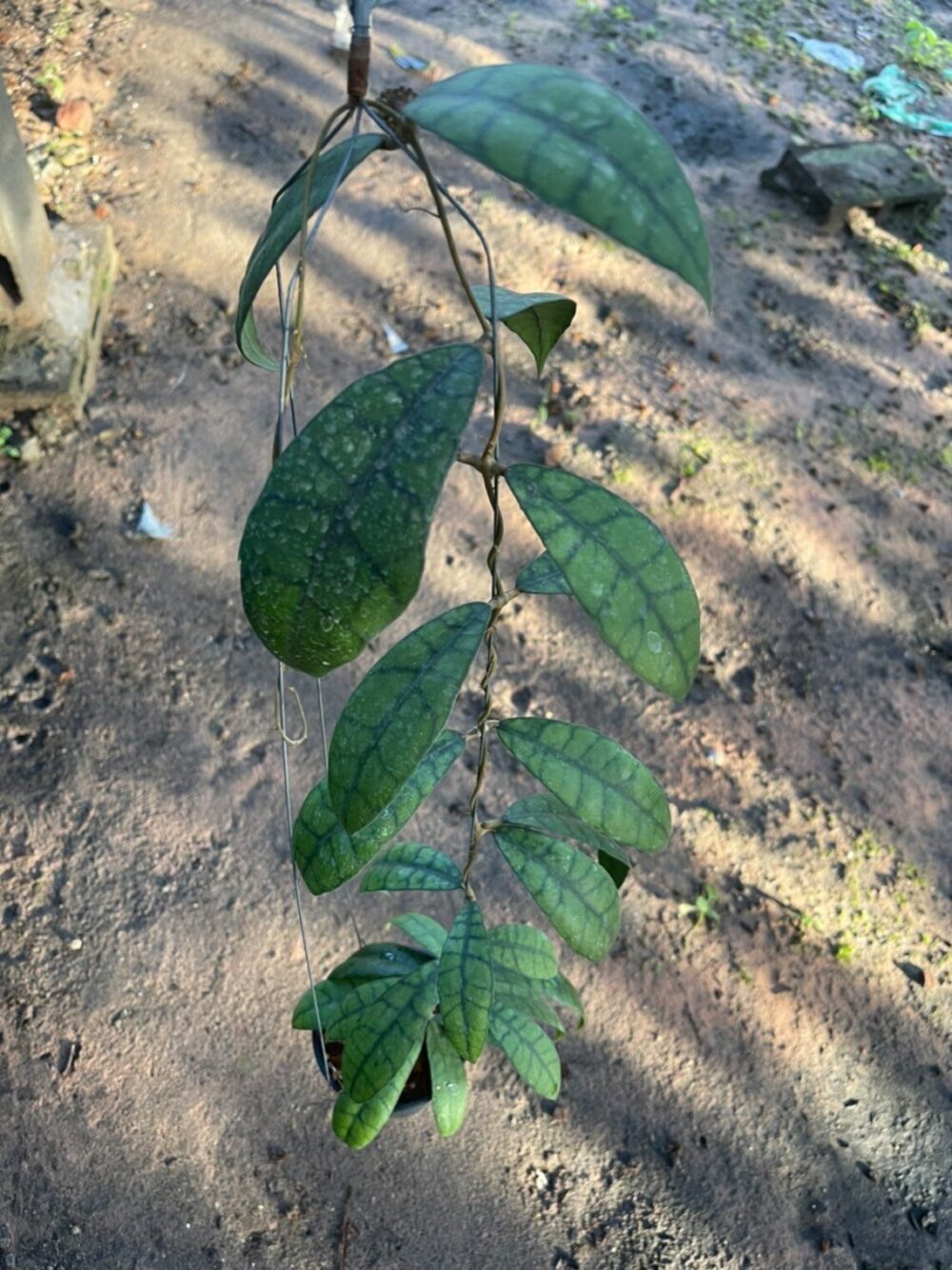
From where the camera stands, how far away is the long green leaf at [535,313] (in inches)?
40.1

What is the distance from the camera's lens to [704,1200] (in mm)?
2129

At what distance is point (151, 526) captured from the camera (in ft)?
9.53

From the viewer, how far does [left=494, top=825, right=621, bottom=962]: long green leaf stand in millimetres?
1303

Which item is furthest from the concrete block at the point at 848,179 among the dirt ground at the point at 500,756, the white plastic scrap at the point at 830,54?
the white plastic scrap at the point at 830,54

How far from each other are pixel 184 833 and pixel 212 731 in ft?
0.95

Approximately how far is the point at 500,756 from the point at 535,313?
176 centimetres

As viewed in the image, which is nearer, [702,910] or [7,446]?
[702,910]

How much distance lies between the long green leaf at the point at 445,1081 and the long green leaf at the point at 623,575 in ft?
3.06

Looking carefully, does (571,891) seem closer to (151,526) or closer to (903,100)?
(151,526)

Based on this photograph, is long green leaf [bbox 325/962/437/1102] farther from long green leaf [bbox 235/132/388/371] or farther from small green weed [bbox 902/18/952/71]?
small green weed [bbox 902/18/952/71]

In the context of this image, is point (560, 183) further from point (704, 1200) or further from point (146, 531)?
point (146, 531)

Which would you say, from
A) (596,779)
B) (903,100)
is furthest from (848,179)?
(596,779)

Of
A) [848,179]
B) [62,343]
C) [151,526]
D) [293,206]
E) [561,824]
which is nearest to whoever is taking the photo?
[293,206]

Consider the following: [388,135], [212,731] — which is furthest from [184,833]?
[388,135]
